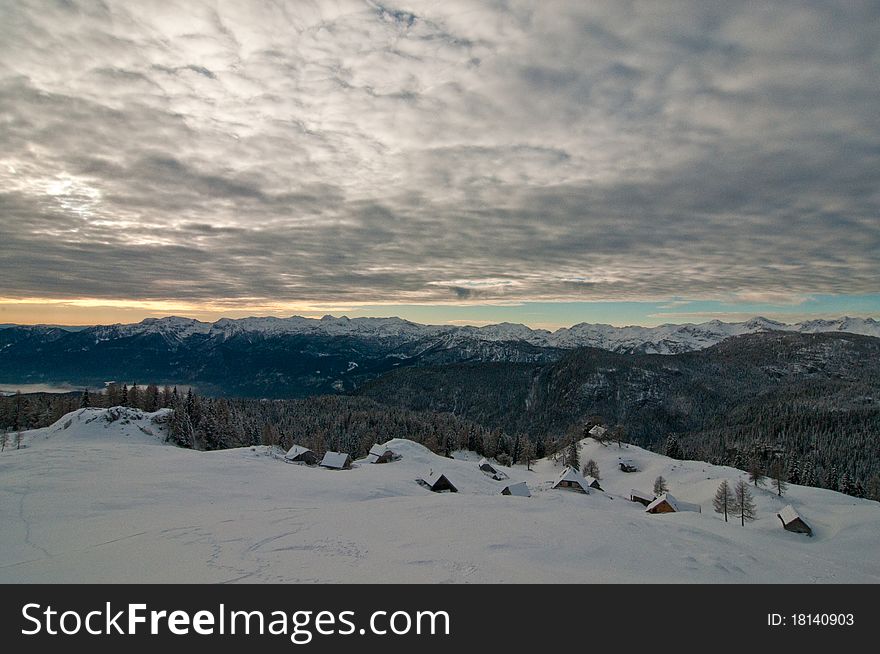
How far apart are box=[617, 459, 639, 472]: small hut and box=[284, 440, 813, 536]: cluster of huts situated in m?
0.18

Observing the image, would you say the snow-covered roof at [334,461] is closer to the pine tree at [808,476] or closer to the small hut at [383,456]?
the small hut at [383,456]

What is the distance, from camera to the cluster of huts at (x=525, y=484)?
43.1 m

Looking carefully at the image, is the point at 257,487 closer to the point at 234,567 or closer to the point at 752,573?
the point at 234,567

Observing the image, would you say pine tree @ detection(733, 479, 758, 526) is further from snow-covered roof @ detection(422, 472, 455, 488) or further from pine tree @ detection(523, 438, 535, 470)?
pine tree @ detection(523, 438, 535, 470)

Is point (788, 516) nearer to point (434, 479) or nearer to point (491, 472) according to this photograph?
point (491, 472)

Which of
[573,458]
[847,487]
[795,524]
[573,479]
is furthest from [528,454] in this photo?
[795,524]

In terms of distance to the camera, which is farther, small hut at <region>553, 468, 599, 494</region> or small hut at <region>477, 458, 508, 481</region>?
small hut at <region>477, 458, 508, 481</region>

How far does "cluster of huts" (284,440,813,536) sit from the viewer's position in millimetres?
43125

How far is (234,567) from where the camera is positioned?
37.0 feet

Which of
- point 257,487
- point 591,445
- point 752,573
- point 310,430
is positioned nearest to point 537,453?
point 591,445

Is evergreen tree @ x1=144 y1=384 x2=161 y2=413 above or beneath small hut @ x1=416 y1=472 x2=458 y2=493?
above

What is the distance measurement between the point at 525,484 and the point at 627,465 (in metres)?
39.6

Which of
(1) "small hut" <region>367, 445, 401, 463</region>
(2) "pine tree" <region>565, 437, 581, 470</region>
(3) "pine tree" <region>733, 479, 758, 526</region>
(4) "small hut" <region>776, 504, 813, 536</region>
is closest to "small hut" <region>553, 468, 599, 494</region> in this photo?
(3) "pine tree" <region>733, 479, 758, 526</region>

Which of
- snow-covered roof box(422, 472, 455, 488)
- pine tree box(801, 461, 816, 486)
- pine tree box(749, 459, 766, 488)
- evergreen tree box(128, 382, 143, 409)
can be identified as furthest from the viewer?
evergreen tree box(128, 382, 143, 409)
